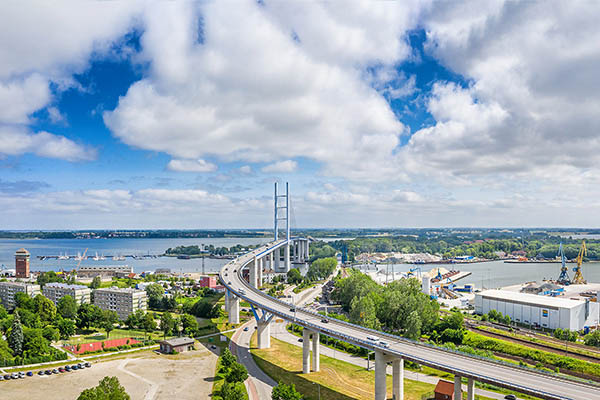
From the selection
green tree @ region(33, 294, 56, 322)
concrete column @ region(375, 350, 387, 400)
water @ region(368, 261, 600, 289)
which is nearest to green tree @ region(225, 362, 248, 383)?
concrete column @ region(375, 350, 387, 400)

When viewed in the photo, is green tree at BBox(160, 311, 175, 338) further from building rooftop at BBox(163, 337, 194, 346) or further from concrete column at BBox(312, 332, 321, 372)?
concrete column at BBox(312, 332, 321, 372)

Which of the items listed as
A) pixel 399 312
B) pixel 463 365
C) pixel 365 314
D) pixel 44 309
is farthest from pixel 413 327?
pixel 44 309

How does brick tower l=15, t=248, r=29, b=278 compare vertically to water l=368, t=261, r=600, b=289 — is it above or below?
above

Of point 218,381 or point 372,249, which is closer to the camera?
point 218,381

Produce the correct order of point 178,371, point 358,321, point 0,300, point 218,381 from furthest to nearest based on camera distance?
1. point 0,300
2. point 358,321
3. point 178,371
4. point 218,381

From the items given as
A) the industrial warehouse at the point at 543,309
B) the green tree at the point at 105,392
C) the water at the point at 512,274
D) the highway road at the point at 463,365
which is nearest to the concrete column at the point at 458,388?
the highway road at the point at 463,365

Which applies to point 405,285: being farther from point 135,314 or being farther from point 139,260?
point 139,260

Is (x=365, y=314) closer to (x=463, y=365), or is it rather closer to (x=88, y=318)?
(x=463, y=365)

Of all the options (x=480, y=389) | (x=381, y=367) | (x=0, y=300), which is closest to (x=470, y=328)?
(x=480, y=389)

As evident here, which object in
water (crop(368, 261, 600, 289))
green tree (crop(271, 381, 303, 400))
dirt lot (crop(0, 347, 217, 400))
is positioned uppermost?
green tree (crop(271, 381, 303, 400))
